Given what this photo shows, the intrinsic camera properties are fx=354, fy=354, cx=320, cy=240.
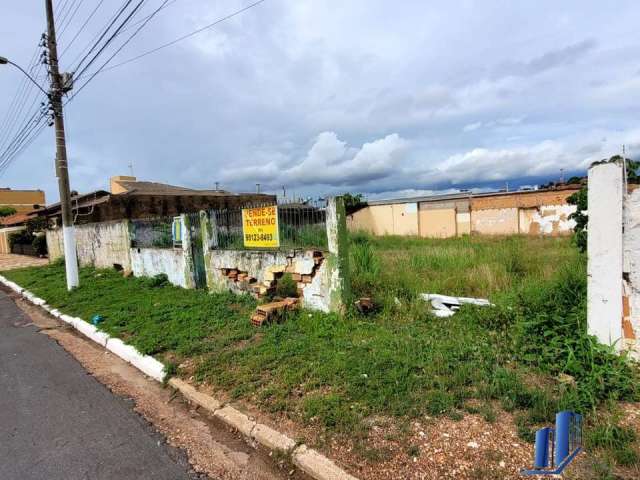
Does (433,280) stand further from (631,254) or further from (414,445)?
(414,445)

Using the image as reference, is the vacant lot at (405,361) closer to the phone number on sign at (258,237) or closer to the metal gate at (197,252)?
the phone number on sign at (258,237)

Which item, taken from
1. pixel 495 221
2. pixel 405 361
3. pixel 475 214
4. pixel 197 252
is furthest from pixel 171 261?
pixel 475 214

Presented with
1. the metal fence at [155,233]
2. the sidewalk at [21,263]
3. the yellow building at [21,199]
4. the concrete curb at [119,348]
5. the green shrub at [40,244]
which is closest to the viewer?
the concrete curb at [119,348]

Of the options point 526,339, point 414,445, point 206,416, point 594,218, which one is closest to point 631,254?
point 594,218

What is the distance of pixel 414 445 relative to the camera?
2523 mm

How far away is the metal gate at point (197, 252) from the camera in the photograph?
834cm

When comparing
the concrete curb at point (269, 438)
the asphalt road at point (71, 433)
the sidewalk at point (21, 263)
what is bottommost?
the asphalt road at point (71, 433)

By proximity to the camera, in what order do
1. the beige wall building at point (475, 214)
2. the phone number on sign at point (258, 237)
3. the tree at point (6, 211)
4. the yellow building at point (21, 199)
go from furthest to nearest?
the yellow building at point (21, 199) → the tree at point (6, 211) → the beige wall building at point (475, 214) → the phone number on sign at point (258, 237)

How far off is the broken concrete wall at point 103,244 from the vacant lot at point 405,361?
5.59m

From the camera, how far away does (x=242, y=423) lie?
305 centimetres

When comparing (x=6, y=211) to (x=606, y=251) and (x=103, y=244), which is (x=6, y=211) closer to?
(x=103, y=244)

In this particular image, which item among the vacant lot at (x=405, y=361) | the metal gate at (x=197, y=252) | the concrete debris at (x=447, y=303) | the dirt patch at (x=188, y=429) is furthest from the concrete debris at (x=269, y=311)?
the metal gate at (x=197, y=252)

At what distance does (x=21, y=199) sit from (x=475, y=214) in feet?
184

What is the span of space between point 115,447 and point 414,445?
239 cm
